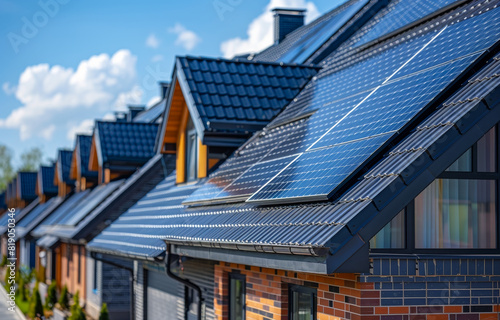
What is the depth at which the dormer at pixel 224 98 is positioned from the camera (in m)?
15.6

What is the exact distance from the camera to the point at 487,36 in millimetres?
9578

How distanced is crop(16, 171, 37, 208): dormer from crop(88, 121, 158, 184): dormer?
94.3 feet

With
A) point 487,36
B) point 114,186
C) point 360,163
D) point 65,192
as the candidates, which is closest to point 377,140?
point 360,163

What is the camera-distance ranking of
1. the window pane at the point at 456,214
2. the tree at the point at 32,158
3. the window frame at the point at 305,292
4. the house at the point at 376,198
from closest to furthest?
1. the house at the point at 376,198
2. the window pane at the point at 456,214
3. the window frame at the point at 305,292
4. the tree at the point at 32,158

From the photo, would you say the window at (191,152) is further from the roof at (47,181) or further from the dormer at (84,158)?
the roof at (47,181)

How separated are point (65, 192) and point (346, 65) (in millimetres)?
26303

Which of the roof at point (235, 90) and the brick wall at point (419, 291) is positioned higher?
the roof at point (235, 90)

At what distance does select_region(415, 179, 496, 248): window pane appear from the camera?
28.0 feet

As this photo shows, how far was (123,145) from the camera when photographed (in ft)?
86.9

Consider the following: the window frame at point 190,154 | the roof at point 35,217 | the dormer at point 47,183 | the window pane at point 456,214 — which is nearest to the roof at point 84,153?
the roof at point 35,217

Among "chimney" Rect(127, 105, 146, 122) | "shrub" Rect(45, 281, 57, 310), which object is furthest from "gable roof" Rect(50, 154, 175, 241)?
"chimney" Rect(127, 105, 146, 122)

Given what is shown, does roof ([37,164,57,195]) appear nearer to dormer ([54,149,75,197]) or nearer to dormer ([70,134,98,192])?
dormer ([54,149,75,197])

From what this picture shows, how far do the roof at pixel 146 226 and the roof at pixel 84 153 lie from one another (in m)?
10.9

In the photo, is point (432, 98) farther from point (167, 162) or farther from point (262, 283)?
point (167, 162)
